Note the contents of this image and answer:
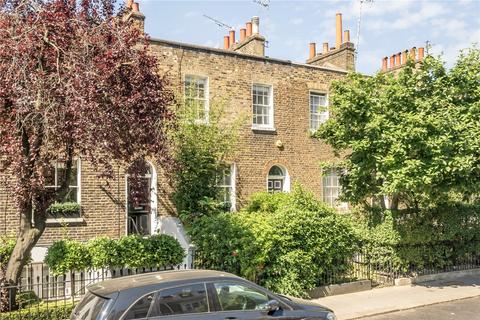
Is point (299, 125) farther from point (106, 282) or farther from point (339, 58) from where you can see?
point (106, 282)

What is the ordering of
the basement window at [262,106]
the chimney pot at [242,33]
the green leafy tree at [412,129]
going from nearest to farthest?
the green leafy tree at [412,129], the basement window at [262,106], the chimney pot at [242,33]

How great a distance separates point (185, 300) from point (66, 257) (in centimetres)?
445

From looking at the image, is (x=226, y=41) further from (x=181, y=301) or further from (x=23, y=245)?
(x=181, y=301)

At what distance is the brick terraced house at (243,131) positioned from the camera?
14359 millimetres

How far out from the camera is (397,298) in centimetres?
1120

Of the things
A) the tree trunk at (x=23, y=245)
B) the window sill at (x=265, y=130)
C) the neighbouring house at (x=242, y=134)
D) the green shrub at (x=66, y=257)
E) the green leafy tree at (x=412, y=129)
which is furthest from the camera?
the window sill at (x=265, y=130)

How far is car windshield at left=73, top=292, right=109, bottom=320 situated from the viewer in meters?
5.45

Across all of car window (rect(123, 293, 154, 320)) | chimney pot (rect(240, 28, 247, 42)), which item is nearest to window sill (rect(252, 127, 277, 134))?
chimney pot (rect(240, 28, 247, 42))

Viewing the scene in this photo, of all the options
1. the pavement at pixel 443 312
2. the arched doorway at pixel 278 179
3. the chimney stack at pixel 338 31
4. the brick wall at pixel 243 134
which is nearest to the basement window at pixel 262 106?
the brick wall at pixel 243 134

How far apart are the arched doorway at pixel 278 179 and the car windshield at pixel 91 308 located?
1294 cm

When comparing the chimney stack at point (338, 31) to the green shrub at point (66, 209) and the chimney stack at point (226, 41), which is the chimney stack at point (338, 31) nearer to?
the chimney stack at point (226, 41)

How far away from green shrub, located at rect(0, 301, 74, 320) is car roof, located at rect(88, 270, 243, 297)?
9.41ft

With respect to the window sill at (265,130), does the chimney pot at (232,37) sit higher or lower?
higher


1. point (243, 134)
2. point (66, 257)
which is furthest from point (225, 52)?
point (66, 257)
